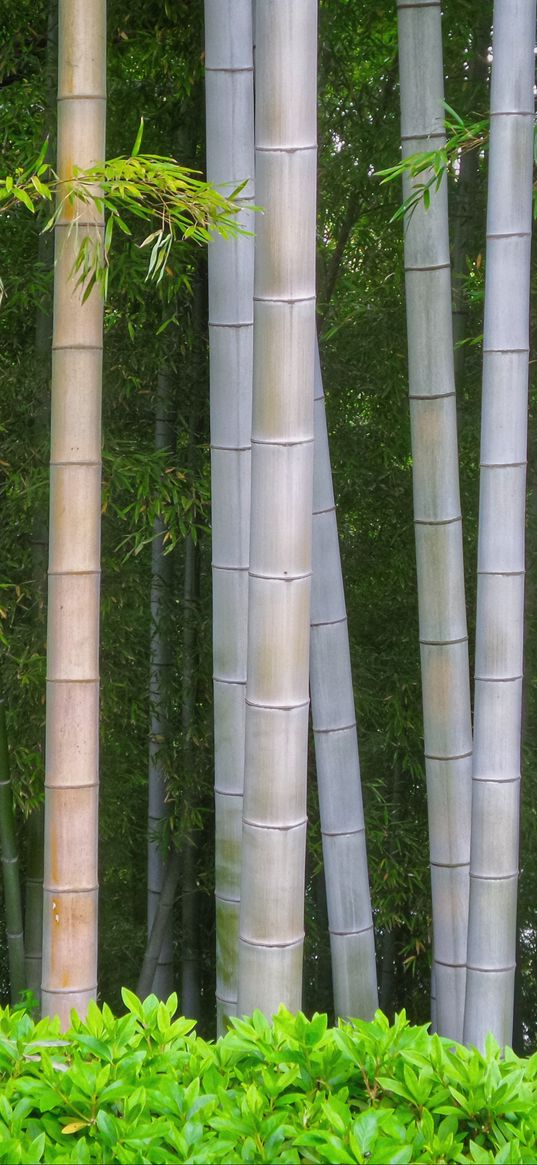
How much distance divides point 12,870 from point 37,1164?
7.20 ft

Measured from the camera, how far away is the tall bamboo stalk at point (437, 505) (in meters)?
2.67

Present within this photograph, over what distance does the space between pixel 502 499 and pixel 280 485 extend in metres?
0.53

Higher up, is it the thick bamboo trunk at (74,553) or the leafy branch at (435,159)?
the leafy branch at (435,159)

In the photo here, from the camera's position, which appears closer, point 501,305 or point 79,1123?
point 79,1123

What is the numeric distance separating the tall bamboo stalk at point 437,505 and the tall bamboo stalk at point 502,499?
11.6 inches

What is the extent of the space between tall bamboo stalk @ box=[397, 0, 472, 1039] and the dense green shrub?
87 centimetres

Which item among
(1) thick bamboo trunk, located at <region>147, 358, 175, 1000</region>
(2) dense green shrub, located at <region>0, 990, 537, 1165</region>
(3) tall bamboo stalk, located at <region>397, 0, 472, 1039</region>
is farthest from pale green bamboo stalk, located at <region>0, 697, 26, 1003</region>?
(2) dense green shrub, located at <region>0, 990, 537, 1165</region>

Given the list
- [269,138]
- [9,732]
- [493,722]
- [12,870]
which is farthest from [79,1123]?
[9,732]

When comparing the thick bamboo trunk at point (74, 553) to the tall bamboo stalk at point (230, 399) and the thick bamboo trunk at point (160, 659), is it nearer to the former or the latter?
the tall bamboo stalk at point (230, 399)

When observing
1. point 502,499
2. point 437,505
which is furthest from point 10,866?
point 502,499

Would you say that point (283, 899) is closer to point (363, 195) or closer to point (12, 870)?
point (12, 870)

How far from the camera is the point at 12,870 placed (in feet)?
12.1

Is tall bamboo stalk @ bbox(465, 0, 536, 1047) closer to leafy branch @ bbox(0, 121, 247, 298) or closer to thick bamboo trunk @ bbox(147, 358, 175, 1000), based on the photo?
leafy branch @ bbox(0, 121, 247, 298)

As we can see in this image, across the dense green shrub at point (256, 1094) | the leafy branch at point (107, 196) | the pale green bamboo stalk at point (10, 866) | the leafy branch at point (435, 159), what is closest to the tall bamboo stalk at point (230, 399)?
the leafy branch at point (107, 196)
